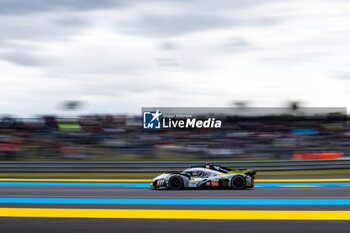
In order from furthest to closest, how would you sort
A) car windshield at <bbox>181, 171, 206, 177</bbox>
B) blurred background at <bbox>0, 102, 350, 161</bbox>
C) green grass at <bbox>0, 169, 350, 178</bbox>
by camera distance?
blurred background at <bbox>0, 102, 350, 161</bbox>
green grass at <bbox>0, 169, 350, 178</bbox>
car windshield at <bbox>181, 171, 206, 177</bbox>

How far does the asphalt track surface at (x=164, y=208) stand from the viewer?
6520mm

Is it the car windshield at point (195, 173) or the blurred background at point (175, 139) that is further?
the blurred background at point (175, 139)

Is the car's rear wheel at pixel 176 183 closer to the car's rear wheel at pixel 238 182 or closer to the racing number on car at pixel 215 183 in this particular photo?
the racing number on car at pixel 215 183

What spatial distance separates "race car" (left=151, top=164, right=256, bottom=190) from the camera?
434 inches

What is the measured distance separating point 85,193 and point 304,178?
7926mm

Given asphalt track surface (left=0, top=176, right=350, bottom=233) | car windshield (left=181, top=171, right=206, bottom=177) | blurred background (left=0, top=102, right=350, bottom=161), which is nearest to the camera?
asphalt track surface (left=0, top=176, right=350, bottom=233)

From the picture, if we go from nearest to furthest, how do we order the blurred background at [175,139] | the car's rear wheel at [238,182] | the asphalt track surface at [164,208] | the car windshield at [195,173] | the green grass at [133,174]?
1. the asphalt track surface at [164,208]
2. the car's rear wheel at [238,182]
3. the car windshield at [195,173]
4. the green grass at [133,174]
5. the blurred background at [175,139]

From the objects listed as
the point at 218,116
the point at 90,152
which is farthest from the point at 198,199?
the point at 218,116

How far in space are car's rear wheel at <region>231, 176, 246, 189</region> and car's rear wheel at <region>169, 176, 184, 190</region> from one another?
54.0 inches

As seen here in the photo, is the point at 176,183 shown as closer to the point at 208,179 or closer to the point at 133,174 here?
the point at 208,179

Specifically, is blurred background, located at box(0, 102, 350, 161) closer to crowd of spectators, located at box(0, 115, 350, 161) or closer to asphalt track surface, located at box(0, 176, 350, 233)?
crowd of spectators, located at box(0, 115, 350, 161)

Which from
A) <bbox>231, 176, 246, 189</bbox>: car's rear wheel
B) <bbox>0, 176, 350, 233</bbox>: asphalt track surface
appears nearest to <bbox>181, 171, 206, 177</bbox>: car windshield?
<bbox>0, 176, 350, 233</bbox>: asphalt track surface

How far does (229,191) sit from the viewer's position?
424 inches

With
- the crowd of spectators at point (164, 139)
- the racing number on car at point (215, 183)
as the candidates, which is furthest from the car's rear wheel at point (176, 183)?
the crowd of spectators at point (164, 139)
